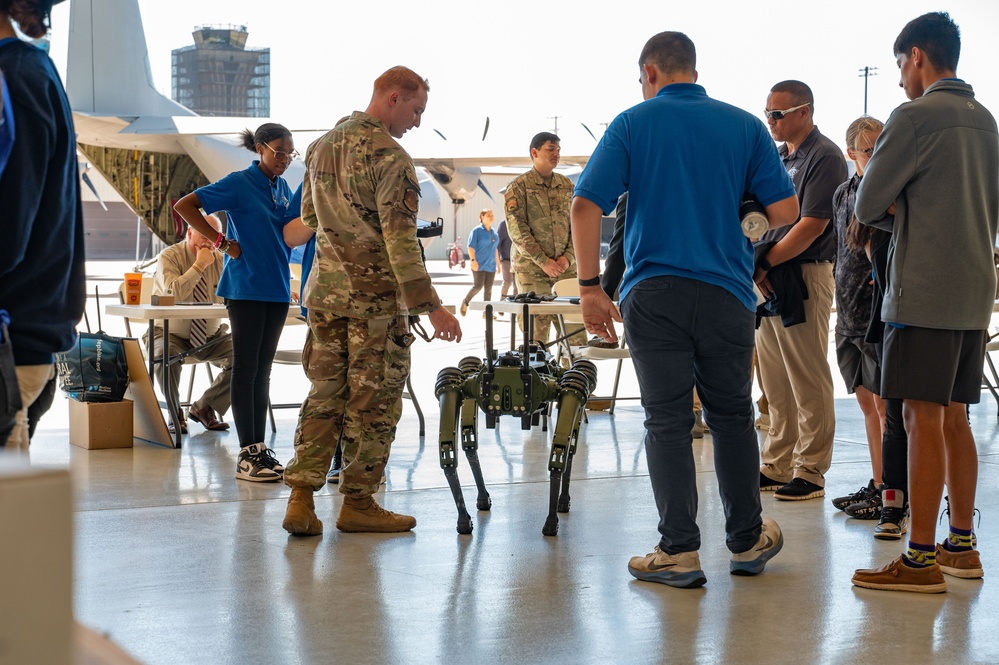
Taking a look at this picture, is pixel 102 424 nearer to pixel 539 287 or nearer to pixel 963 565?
pixel 539 287

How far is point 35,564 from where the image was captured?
2.51 feet

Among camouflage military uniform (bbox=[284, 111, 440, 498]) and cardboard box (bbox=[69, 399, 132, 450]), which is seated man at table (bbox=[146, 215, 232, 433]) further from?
camouflage military uniform (bbox=[284, 111, 440, 498])

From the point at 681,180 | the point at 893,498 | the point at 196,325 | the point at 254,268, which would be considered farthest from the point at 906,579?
the point at 196,325

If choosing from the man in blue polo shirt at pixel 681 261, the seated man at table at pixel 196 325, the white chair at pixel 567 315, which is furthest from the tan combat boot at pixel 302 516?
the white chair at pixel 567 315

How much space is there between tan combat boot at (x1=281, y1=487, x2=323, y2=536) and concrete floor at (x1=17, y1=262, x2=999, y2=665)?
0.15 ft

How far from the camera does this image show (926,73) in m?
3.18

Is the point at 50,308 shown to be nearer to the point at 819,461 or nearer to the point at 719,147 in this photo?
the point at 719,147

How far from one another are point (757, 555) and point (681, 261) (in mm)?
1010

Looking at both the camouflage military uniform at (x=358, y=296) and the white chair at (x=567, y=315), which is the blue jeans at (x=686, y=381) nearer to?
the camouflage military uniform at (x=358, y=296)

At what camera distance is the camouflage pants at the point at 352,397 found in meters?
3.89

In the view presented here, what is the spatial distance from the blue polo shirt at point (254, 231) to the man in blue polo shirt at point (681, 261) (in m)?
2.14

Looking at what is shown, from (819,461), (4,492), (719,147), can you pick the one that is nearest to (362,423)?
(719,147)

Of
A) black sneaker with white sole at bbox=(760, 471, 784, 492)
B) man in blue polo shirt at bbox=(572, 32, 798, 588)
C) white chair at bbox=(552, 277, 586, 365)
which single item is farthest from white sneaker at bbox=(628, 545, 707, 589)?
white chair at bbox=(552, 277, 586, 365)

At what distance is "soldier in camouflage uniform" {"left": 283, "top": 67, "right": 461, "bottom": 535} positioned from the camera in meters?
3.71
